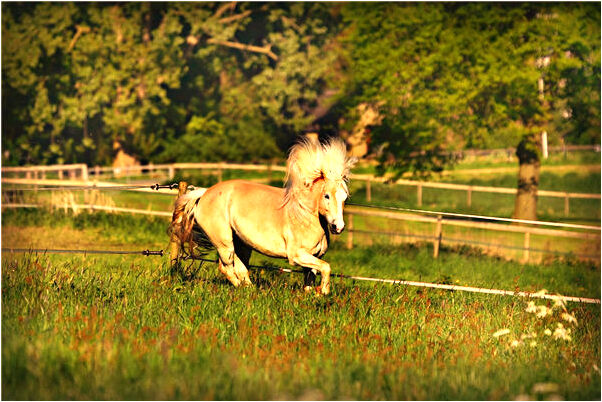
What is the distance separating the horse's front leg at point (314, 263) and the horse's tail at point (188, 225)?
5.51ft

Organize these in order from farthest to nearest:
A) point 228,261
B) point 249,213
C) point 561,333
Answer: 1. point 228,261
2. point 249,213
3. point 561,333

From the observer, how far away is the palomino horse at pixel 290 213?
8492 mm

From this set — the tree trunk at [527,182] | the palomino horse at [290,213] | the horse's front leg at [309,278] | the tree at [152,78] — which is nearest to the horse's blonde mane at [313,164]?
the palomino horse at [290,213]

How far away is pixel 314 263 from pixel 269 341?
1.46m

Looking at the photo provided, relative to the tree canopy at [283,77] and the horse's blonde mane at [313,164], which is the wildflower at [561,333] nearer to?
the horse's blonde mane at [313,164]

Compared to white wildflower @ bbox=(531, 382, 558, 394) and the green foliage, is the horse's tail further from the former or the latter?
the green foliage

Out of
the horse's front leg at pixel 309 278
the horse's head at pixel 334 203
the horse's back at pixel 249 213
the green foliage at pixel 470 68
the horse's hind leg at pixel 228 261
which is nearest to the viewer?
the horse's head at pixel 334 203

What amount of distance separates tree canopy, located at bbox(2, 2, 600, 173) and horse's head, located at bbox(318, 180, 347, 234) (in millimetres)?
14513

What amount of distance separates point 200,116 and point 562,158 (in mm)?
19281

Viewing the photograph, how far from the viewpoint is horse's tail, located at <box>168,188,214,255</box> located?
9.76 metres

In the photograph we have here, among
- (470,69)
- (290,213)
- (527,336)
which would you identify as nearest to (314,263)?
(290,213)

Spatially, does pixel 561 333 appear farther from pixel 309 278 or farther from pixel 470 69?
pixel 470 69

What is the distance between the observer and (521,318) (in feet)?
29.2

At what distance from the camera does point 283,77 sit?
134ft
